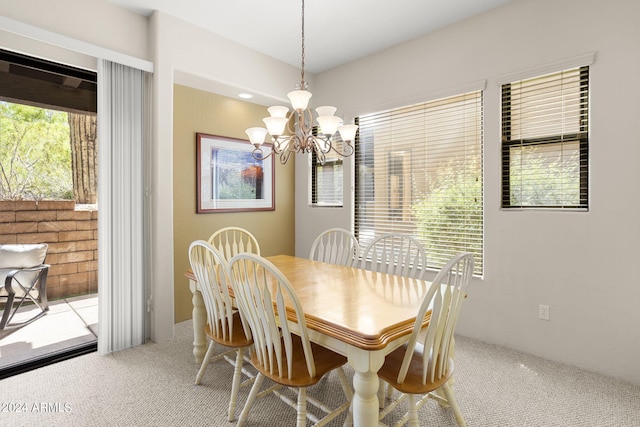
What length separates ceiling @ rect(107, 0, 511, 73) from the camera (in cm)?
270

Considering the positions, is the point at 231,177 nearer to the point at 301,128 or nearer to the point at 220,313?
the point at 301,128

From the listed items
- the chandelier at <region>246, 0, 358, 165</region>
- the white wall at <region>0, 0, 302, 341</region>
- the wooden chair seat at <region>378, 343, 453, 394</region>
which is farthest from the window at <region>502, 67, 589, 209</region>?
the white wall at <region>0, 0, 302, 341</region>

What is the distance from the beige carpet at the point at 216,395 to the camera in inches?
73.7

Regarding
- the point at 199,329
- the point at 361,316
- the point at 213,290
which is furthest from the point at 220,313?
Result: the point at 361,316

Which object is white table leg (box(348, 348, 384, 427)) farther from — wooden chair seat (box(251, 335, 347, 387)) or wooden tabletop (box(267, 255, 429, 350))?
wooden chair seat (box(251, 335, 347, 387))

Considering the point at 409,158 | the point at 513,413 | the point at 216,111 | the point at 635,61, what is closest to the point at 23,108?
the point at 216,111

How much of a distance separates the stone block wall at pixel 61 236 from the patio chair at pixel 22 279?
Answer: 0.04 m

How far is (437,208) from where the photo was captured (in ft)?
10.3

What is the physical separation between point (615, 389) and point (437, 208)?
1700 mm

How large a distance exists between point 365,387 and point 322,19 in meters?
2.80

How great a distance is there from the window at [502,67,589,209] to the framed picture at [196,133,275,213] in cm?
245

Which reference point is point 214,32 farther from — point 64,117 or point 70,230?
point 70,230

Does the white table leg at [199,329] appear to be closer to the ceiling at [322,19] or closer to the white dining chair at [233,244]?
the white dining chair at [233,244]

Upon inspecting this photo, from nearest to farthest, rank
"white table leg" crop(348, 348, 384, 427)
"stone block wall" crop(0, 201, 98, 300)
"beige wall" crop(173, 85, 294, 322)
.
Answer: "white table leg" crop(348, 348, 384, 427)
"stone block wall" crop(0, 201, 98, 300)
"beige wall" crop(173, 85, 294, 322)
